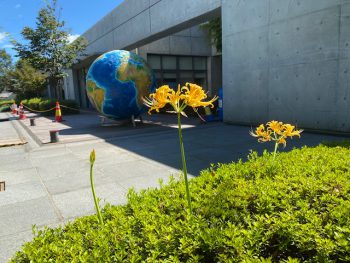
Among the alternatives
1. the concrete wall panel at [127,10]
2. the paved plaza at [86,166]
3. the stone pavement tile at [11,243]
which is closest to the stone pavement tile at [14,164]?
the paved plaza at [86,166]

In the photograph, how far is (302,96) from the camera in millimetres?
9094

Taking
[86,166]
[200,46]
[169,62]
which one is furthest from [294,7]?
[200,46]

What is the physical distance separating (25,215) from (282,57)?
339 inches

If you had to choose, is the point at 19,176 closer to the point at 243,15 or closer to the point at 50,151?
the point at 50,151

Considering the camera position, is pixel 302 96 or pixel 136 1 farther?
pixel 136 1

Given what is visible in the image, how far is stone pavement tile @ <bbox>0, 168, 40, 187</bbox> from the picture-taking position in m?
5.74

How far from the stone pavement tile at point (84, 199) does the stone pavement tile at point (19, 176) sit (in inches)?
55.8

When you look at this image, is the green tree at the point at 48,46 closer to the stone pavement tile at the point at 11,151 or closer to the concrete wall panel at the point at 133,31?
the concrete wall panel at the point at 133,31

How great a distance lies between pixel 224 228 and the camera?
7.11ft

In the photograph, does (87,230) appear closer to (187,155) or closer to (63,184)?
(63,184)

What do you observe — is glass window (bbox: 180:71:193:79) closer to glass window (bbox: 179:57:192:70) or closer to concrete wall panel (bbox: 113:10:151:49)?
glass window (bbox: 179:57:192:70)

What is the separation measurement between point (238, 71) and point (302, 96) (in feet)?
9.56

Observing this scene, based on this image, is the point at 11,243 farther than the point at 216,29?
No

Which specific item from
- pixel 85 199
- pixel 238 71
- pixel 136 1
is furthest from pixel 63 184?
pixel 136 1
